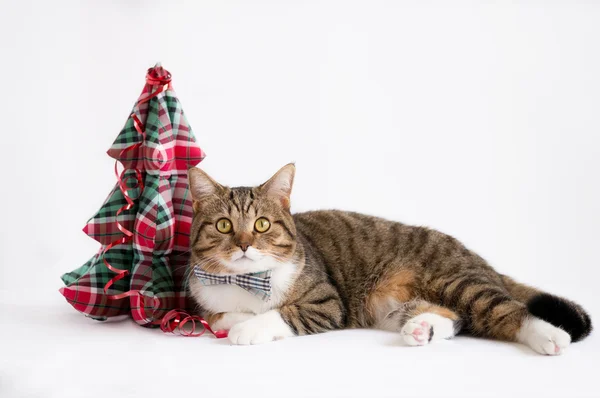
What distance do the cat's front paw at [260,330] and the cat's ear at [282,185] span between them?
2.21ft

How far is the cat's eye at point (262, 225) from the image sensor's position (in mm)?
3494

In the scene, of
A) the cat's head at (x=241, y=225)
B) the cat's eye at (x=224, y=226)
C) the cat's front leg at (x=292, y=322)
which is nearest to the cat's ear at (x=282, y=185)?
the cat's head at (x=241, y=225)

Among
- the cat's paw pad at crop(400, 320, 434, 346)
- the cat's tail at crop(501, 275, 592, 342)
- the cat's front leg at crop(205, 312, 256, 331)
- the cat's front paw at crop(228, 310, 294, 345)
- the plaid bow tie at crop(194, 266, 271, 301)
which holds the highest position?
the cat's tail at crop(501, 275, 592, 342)

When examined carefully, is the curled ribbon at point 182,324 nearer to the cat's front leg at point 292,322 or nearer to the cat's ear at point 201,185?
the cat's front leg at point 292,322

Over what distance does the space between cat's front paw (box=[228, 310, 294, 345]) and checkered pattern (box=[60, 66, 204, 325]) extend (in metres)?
0.62

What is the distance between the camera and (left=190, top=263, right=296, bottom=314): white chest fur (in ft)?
11.6

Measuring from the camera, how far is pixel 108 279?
3744mm

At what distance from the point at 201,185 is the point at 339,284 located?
1026 millimetres

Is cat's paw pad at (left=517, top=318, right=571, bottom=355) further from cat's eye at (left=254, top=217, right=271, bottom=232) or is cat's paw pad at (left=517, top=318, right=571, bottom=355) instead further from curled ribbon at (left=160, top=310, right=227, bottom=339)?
curled ribbon at (left=160, top=310, right=227, bottom=339)

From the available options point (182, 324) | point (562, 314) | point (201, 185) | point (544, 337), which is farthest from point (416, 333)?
point (201, 185)

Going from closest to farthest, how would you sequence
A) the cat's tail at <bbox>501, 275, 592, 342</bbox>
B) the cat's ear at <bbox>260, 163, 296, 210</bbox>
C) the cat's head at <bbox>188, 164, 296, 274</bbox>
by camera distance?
the cat's tail at <bbox>501, 275, 592, 342</bbox> < the cat's head at <bbox>188, 164, 296, 274</bbox> < the cat's ear at <bbox>260, 163, 296, 210</bbox>

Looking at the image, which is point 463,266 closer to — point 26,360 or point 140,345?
point 140,345

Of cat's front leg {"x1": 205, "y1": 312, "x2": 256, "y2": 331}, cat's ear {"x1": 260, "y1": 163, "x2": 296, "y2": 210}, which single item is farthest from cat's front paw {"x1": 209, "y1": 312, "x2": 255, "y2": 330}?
cat's ear {"x1": 260, "y1": 163, "x2": 296, "y2": 210}

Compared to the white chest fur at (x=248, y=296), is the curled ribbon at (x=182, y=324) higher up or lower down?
lower down
